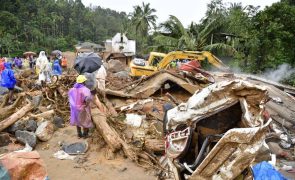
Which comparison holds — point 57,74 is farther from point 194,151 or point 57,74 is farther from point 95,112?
point 194,151

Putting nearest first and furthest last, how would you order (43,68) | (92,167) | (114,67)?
1. (92,167)
2. (43,68)
3. (114,67)

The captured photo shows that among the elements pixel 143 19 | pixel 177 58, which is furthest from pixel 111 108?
pixel 143 19

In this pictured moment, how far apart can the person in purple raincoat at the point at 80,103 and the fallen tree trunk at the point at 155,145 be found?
1481mm

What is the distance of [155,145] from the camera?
666cm

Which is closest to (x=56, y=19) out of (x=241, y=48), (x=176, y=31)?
(x=176, y=31)

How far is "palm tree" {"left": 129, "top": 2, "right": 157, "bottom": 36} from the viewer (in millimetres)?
44219

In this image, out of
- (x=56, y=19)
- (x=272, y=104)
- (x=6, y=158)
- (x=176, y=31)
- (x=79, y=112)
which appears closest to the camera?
(x=6, y=158)

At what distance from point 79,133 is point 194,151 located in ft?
12.1

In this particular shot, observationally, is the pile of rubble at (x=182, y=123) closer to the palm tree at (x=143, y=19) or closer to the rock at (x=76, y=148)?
the rock at (x=76, y=148)

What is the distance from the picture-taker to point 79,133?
7559 millimetres

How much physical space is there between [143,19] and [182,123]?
40.7m

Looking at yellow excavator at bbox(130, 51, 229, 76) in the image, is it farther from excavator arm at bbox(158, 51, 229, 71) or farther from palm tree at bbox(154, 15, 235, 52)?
palm tree at bbox(154, 15, 235, 52)

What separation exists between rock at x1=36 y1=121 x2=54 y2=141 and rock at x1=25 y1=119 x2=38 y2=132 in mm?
117

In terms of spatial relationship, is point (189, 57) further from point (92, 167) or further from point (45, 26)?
point (45, 26)
